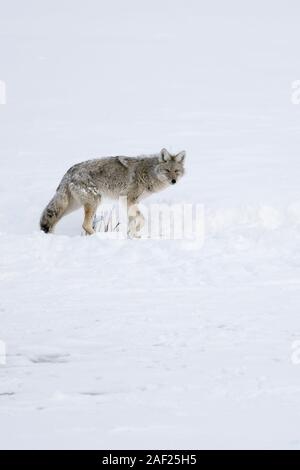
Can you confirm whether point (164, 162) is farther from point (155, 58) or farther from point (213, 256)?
point (155, 58)

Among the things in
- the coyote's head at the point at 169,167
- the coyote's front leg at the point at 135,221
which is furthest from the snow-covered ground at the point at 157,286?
the coyote's front leg at the point at 135,221

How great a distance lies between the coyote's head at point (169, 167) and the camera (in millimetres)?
14102

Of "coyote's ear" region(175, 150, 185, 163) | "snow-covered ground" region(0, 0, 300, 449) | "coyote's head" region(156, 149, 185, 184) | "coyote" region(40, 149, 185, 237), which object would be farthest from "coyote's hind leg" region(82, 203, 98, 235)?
"coyote's ear" region(175, 150, 185, 163)

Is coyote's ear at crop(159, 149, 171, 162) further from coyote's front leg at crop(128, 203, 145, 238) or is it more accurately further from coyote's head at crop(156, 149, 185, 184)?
coyote's front leg at crop(128, 203, 145, 238)

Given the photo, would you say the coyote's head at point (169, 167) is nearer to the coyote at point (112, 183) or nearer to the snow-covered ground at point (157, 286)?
the coyote at point (112, 183)

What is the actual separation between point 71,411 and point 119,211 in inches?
316

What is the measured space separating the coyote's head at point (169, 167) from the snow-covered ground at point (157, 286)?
2.31 ft

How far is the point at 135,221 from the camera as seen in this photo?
44.1ft

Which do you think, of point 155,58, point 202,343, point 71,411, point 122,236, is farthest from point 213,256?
point 155,58

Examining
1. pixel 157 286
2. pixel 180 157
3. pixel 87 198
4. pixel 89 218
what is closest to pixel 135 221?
pixel 89 218

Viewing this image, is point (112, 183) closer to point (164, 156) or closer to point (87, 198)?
point (87, 198)

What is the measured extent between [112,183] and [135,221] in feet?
2.78

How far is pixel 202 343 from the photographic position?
8.14 m

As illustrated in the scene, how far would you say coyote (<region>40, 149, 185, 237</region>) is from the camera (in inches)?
524
